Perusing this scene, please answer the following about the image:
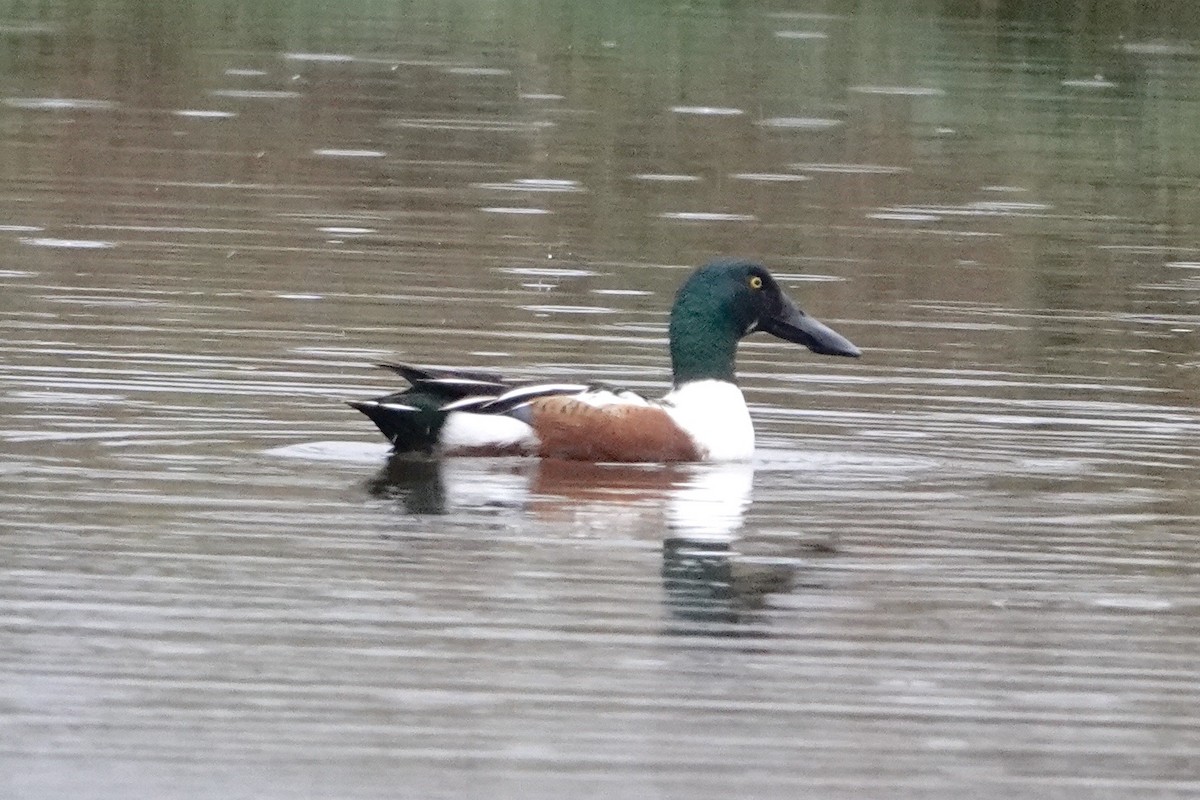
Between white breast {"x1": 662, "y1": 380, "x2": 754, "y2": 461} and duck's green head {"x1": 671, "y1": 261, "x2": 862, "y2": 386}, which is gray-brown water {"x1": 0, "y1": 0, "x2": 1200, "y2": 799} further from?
duck's green head {"x1": 671, "y1": 261, "x2": 862, "y2": 386}

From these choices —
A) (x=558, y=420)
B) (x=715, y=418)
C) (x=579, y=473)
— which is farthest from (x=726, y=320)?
(x=579, y=473)

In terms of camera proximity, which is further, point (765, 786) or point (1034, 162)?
point (1034, 162)

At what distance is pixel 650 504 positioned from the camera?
10.4 m

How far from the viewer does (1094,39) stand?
1439 inches

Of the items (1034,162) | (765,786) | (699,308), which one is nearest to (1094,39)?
(1034,162)

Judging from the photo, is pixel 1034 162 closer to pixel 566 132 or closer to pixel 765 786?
pixel 566 132

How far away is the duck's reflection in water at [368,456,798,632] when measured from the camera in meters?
8.85

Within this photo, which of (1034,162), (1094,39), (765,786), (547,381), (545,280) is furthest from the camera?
(1094,39)

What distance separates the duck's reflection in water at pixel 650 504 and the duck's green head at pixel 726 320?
1.83 feet

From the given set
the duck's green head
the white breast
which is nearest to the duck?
the white breast

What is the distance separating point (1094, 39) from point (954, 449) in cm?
2586

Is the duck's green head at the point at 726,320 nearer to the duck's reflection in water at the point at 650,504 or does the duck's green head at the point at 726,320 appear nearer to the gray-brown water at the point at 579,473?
the gray-brown water at the point at 579,473

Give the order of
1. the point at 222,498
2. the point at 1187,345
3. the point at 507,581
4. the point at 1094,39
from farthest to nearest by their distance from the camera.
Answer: the point at 1094,39 → the point at 1187,345 → the point at 222,498 → the point at 507,581

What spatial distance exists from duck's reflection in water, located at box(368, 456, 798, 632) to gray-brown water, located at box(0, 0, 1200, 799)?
0.03 m
